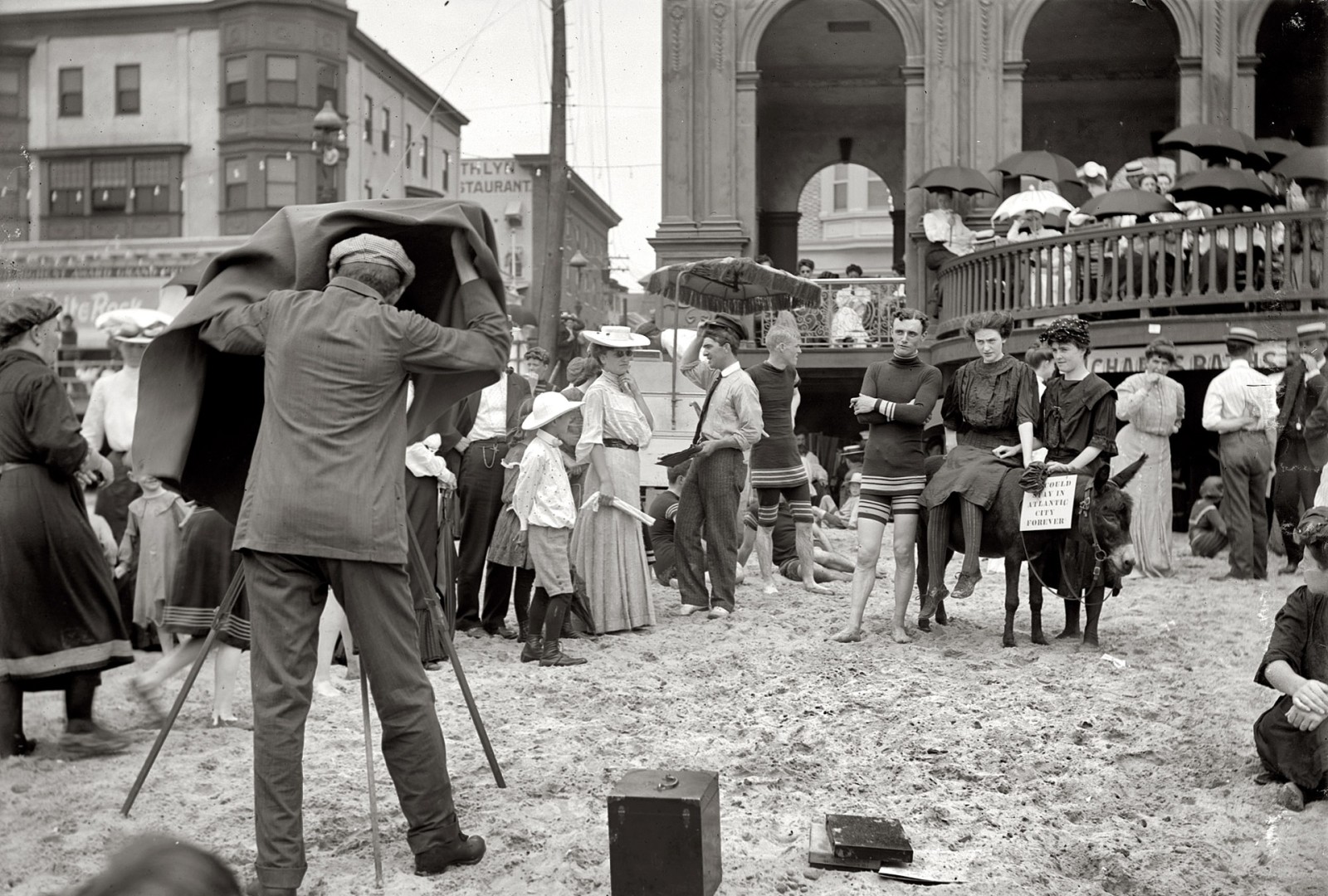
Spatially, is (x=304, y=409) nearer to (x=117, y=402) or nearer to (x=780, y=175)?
(x=117, y=402)

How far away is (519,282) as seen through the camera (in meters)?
43.1

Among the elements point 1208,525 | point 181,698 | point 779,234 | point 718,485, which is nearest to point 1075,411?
point 718,485

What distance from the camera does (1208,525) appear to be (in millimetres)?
13484

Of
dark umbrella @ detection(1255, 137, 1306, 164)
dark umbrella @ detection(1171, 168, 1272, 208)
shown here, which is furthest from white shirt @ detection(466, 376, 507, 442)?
dark umbrella @ detection(1255, 137, 1306, 164)

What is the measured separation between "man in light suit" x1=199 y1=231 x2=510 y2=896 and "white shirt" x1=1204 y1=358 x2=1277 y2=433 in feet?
27.8

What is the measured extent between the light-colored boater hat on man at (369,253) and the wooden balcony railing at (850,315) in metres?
16.2

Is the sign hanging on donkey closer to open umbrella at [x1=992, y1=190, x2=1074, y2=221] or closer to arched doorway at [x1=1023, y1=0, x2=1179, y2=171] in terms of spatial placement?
open umbrella at [x1=992, y1=190, x2=1074, y2=221]

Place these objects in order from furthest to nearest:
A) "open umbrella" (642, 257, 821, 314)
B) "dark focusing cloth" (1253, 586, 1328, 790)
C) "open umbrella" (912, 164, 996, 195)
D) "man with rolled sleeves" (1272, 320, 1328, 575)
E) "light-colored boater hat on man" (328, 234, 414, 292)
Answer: "open umbrella" (912, 164, 996, 195), "open umbrella" (642, 257, 821, 314), "man with rolled sleeves" (1272, 320, 1328, 575), "dark focusing cloth" (1253, 586, 1328, 790), "light-colored boater hat on man" (328, 234, 414, 292)

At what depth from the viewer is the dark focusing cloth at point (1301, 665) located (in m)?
5.09

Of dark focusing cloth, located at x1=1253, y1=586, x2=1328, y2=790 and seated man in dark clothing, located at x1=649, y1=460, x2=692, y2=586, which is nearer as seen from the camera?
dark focusing cloth, located at x1=1253, y1=586, x2=1328, y2=790

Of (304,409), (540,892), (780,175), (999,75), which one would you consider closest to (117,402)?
(304,409)

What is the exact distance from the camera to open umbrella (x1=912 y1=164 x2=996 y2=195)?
754 inches

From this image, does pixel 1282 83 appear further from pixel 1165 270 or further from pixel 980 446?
pixel 980 446

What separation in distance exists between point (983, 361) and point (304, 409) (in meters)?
5.27
